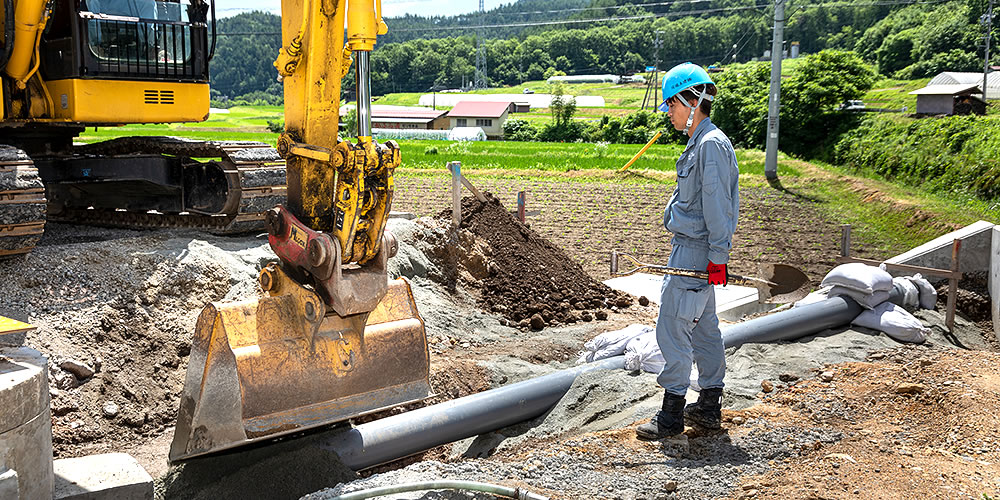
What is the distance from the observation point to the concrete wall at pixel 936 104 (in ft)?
111

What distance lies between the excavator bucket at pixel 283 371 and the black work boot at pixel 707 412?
A: 63.8 inches

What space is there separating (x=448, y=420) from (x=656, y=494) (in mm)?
1457

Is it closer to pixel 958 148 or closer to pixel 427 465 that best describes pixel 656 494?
pixel 427 465

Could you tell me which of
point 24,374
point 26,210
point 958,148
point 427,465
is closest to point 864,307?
point 427,465

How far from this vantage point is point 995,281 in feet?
27.5

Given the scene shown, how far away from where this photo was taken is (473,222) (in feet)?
35.0

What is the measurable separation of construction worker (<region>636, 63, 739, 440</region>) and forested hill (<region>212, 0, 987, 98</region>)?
202 ft

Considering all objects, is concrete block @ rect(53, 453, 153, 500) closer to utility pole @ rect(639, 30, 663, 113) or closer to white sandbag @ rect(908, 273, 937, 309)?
white sandbag @ rect(908, 273, 937, 309)

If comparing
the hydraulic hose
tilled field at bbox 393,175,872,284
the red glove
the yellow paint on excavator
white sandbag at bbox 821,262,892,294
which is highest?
the red glove

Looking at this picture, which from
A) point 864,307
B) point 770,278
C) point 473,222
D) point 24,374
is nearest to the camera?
point 24,374

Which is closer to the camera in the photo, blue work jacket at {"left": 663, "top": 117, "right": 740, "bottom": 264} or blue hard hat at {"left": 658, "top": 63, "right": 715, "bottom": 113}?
blue work jacket at {"left": 663, "top": 117, "right": 740, "bottom": 264}

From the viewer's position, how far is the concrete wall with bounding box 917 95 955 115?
3378 centimetres

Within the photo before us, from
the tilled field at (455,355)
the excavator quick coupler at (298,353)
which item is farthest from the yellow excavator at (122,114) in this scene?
the excavator quick coupler at (298,353)

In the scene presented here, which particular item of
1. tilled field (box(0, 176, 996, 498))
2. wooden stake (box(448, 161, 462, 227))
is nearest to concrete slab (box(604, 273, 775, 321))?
tilled field (box(0, 176, 996, 498))
